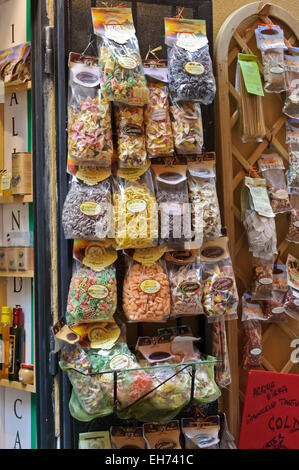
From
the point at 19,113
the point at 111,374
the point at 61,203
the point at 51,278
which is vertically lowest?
the point at 111,374

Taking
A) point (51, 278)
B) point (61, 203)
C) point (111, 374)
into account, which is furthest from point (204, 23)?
point (111, 374)

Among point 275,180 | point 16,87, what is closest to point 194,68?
point 275,180

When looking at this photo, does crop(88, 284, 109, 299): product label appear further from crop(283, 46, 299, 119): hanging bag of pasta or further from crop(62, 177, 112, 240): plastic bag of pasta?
crop(283, 46, 299, 119): hanging bag of pasta

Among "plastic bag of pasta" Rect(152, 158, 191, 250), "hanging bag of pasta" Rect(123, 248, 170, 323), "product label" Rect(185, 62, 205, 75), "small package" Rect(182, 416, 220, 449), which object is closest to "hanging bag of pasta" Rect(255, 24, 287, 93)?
"product label" Rect(185, 62, 205, 75)

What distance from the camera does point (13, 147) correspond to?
199 centimetres

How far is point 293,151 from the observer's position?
205cm

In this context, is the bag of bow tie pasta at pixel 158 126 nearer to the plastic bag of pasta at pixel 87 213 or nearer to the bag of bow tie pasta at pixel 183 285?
the plastic bag of pasta at pixel 87 213

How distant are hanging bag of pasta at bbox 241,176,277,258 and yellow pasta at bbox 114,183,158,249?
503mm

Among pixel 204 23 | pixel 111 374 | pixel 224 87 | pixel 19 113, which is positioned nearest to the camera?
pixel 111 374

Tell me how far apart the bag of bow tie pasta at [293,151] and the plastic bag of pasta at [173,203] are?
0.61 meters

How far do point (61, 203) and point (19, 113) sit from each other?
0.57 metres

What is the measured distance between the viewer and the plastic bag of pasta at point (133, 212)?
4.90ft

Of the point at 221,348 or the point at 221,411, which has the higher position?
the point at 221,348
